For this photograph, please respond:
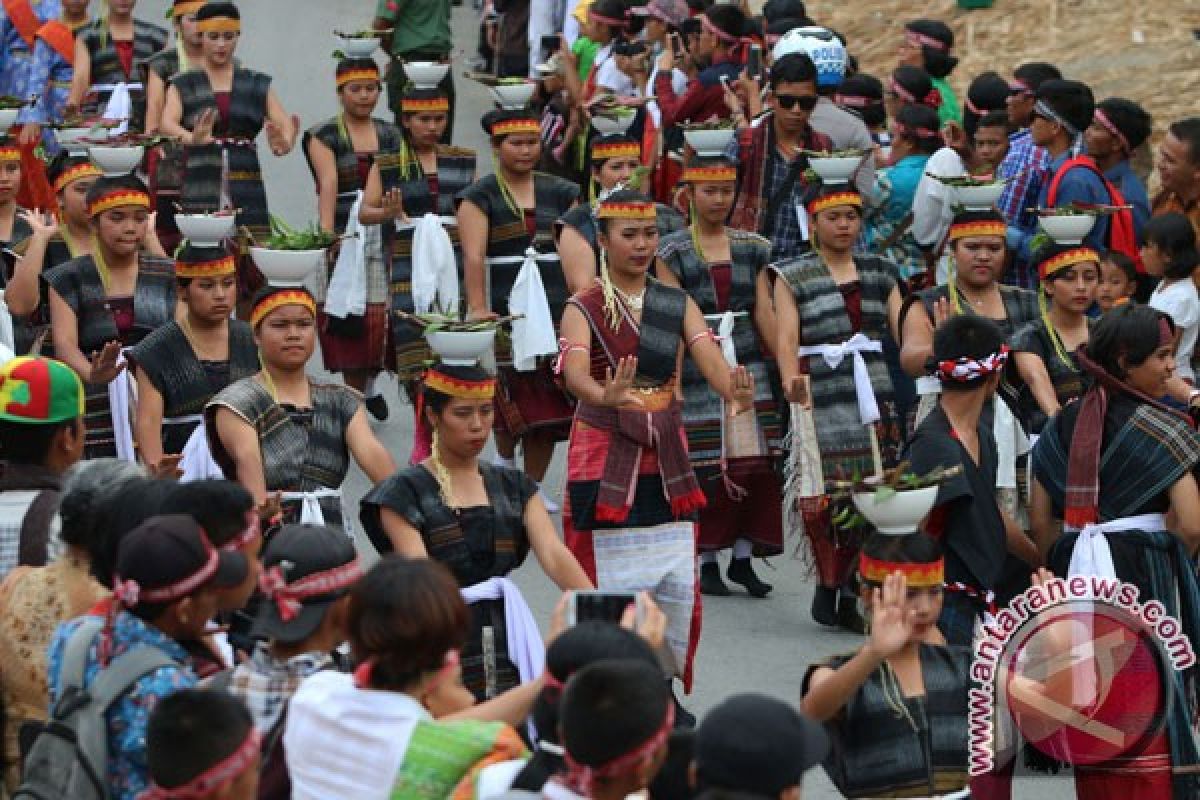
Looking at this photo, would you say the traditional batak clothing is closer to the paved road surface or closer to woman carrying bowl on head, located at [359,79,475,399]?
the paved road surface

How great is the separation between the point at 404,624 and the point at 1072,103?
7465 mm

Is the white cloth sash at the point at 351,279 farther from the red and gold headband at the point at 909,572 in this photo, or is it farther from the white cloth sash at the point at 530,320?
the red and gold headband at the point at 909,572

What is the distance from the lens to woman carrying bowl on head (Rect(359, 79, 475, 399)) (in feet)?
41.2

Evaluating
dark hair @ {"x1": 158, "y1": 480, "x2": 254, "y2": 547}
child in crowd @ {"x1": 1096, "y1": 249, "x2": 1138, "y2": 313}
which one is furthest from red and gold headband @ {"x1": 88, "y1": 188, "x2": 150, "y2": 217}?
dark hair @ {"x1": 158, "y1": 480, "x2": 254, "y2": 547}

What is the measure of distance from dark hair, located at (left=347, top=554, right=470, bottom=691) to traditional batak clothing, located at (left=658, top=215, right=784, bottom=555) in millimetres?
5320

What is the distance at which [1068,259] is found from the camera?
9.63 meters

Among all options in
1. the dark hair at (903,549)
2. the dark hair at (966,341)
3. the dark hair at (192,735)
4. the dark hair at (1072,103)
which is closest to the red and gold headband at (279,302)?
the dark hair at (966,341)

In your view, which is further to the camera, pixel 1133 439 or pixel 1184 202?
pixel 1184 202

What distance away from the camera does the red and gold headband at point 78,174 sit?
1083cm

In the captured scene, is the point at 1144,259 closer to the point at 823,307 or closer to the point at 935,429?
the point at 823,307

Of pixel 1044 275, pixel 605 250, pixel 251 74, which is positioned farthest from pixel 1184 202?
pixel 251 74

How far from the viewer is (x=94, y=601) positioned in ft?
18.7

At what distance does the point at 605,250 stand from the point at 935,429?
1.95 meters

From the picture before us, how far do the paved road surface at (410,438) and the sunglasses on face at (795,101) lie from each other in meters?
2.18
